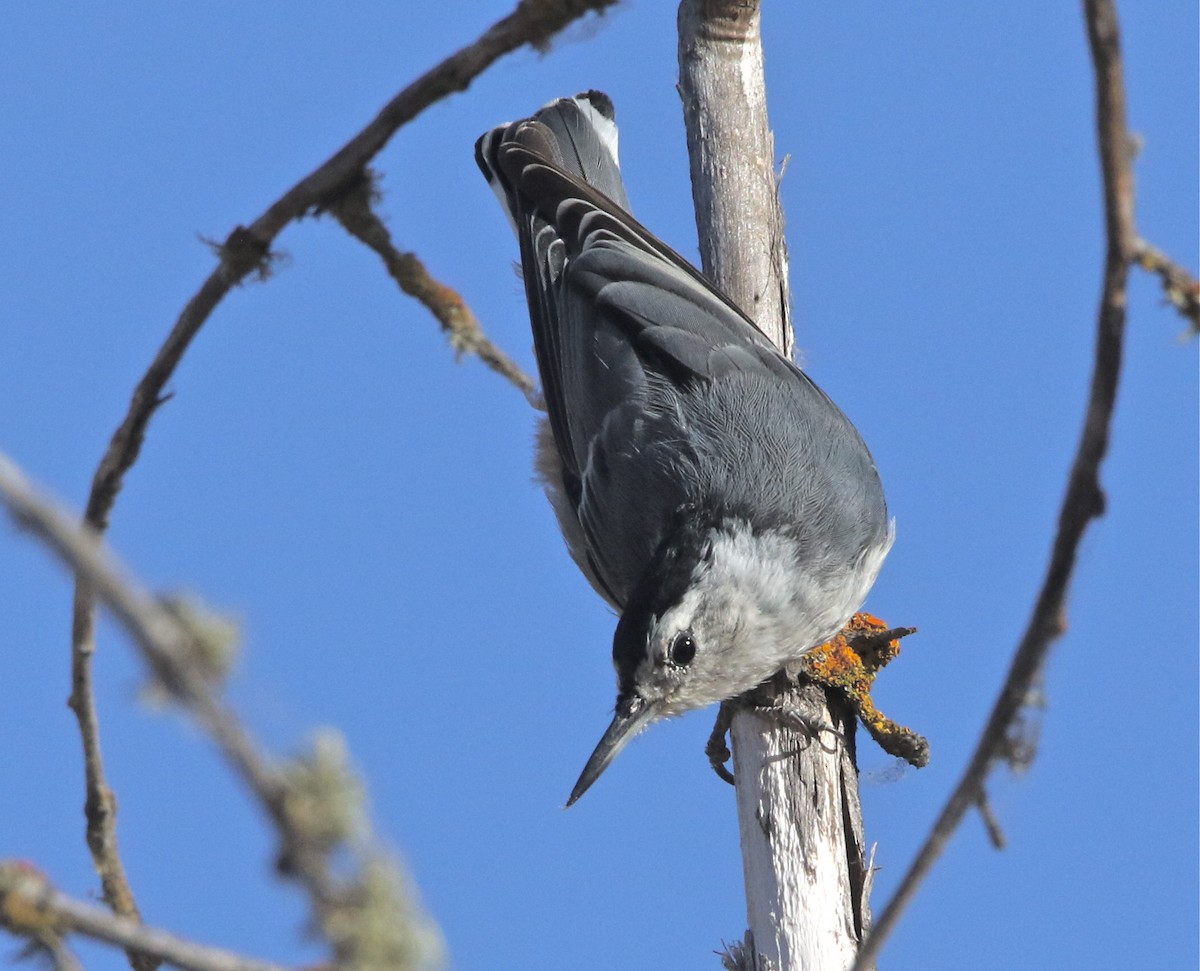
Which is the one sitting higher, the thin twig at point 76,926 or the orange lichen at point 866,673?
the orange lichen at point 866,673

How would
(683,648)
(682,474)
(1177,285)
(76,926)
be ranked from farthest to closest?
(682,474), (683,648), (1177,285), (76,926)

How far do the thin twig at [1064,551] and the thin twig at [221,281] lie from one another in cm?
73

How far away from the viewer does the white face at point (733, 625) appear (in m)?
3.01

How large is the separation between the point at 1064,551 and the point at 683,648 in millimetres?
1957

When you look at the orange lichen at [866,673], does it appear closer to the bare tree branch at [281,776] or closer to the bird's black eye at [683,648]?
the bird's black eye at [683,648]

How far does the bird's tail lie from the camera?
13.6 ft

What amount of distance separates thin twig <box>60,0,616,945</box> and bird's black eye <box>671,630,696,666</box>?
55.5 inches

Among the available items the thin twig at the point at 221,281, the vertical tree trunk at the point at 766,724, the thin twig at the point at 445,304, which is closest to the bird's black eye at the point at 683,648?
the vertical tree trunk at the point at 766,724

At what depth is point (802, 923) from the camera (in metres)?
2.76

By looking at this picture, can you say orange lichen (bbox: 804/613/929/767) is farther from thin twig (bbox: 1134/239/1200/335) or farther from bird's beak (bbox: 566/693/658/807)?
thin twig (bbox: 1134/239/1200/335)

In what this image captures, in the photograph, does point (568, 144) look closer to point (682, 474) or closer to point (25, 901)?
point (682, 474)

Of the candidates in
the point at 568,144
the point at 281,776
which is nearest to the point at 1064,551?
the point at 281,776

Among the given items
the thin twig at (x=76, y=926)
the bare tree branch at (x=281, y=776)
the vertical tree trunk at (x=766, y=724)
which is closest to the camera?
the bare tree branch at (x=281, y=776)

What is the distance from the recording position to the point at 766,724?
309 centimetres
